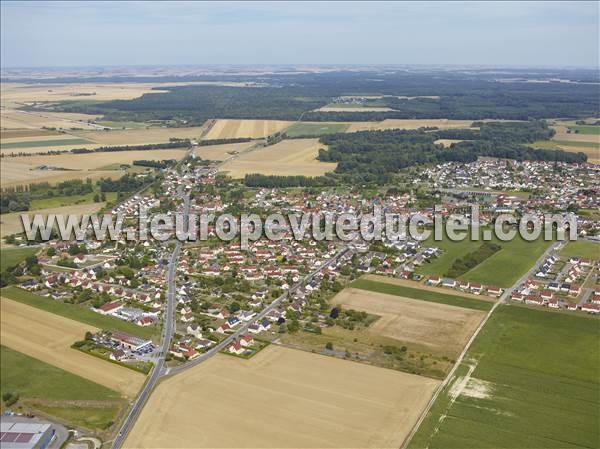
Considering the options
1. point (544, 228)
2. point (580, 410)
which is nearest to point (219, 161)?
point (544, 228)

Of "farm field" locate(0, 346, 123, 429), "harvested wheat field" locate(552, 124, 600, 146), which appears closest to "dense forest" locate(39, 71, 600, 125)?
"harvested wheat field" locate(552, 124, 600, 146)

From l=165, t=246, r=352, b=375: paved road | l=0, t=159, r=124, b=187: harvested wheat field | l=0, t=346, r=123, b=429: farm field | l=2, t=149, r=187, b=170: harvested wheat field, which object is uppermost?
l=2, t=149, r=187, b=170: harvested wheat field

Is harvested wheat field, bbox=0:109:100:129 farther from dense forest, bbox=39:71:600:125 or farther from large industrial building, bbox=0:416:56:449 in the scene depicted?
large industrial building, bbox=0:416:56:449

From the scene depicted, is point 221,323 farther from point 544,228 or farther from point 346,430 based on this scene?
point 544,228

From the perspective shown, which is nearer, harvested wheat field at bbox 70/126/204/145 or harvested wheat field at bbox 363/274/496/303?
harvested wheat field at bbox 363/274/496/303

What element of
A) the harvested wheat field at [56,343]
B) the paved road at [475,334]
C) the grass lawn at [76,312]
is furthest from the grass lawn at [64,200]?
the paved road at [475,334]

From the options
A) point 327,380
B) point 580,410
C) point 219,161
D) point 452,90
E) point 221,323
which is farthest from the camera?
point 452,90
